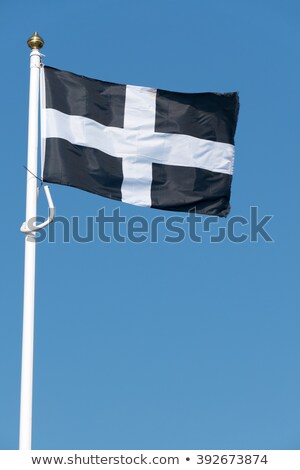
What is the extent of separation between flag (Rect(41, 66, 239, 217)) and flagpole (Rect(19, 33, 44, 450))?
1.39 ft

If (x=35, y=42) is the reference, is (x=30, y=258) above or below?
below

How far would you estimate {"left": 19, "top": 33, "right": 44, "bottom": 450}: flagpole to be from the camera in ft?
69.7

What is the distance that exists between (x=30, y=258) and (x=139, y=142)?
3819mm

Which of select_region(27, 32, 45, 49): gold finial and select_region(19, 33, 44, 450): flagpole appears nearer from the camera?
select_region(19, 33, 44, 450): flagpole

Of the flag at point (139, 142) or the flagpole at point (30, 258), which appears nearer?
the flagpole at point (30, 258)

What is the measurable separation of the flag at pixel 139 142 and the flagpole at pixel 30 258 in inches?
16.7

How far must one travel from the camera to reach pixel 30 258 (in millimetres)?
22188

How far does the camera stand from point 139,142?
82.0 ft

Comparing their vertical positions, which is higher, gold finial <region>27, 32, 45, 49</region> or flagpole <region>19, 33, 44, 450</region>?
gold finial <region>27, 32, 45, 49</region>

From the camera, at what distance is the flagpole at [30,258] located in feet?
69.7

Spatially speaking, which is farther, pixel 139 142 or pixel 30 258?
pixel 139 142

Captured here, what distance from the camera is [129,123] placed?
982 inches

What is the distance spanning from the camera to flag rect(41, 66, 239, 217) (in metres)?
23.8
